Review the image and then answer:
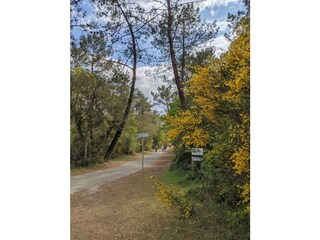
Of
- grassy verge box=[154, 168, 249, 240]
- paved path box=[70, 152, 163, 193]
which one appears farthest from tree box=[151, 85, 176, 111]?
grassy verge box=[154, 168, 249, 240]

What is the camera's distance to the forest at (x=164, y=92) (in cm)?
146

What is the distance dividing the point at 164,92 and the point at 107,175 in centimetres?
73

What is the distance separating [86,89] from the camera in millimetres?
1786

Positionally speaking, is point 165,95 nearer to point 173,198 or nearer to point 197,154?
point 197,154

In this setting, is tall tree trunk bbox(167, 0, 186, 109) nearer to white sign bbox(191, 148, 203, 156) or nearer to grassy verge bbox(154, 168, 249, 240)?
white sign bbox(191, 148, 203, 156)

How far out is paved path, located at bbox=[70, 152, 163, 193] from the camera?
5.82 ft

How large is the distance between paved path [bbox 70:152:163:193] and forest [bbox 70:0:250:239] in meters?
0.08

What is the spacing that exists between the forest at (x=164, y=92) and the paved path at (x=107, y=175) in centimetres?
8

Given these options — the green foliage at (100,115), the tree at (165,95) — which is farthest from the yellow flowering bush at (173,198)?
the tree at (165,95)

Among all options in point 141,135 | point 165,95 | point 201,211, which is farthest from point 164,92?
point 201,211

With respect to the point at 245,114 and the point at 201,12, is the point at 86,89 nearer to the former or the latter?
the point at 201,12

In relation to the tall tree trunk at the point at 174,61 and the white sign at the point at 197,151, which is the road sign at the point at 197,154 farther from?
the tall tree trunk at the point at 174,61

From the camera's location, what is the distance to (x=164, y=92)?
5.65 ft
